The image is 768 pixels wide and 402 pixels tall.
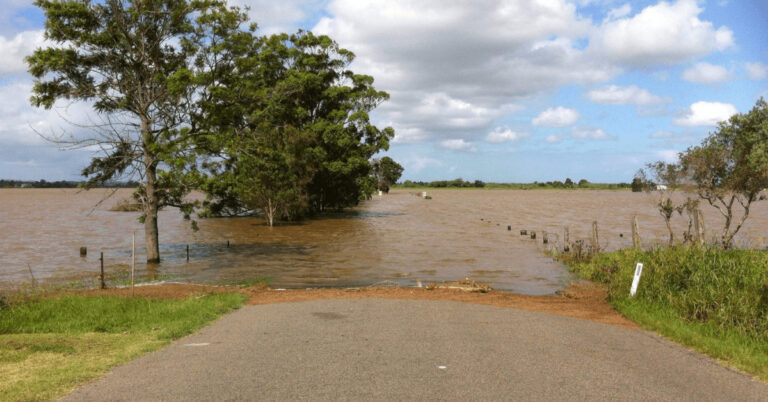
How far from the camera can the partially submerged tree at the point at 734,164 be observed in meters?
22.6

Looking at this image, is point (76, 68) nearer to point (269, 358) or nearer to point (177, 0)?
point (177, 0)

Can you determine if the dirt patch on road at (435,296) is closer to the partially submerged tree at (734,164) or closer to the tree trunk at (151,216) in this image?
the tree trunk at (151,216)

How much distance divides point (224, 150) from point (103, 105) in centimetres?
518

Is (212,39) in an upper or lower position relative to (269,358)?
upper

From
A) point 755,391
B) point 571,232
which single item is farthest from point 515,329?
point 571,232

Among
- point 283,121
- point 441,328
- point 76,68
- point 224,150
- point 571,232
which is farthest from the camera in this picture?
point 283,121

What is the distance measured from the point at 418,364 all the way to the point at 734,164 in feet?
72.0

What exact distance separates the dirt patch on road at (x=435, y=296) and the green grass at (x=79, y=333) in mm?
1249

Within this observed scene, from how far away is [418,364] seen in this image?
26.3 feet

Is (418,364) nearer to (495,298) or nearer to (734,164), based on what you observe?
(495,298)

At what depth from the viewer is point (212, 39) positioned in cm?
2328

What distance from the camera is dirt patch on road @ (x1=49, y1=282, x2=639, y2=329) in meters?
13.2

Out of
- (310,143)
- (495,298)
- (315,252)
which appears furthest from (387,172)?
(495,298)

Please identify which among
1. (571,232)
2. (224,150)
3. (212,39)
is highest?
(212,39)
